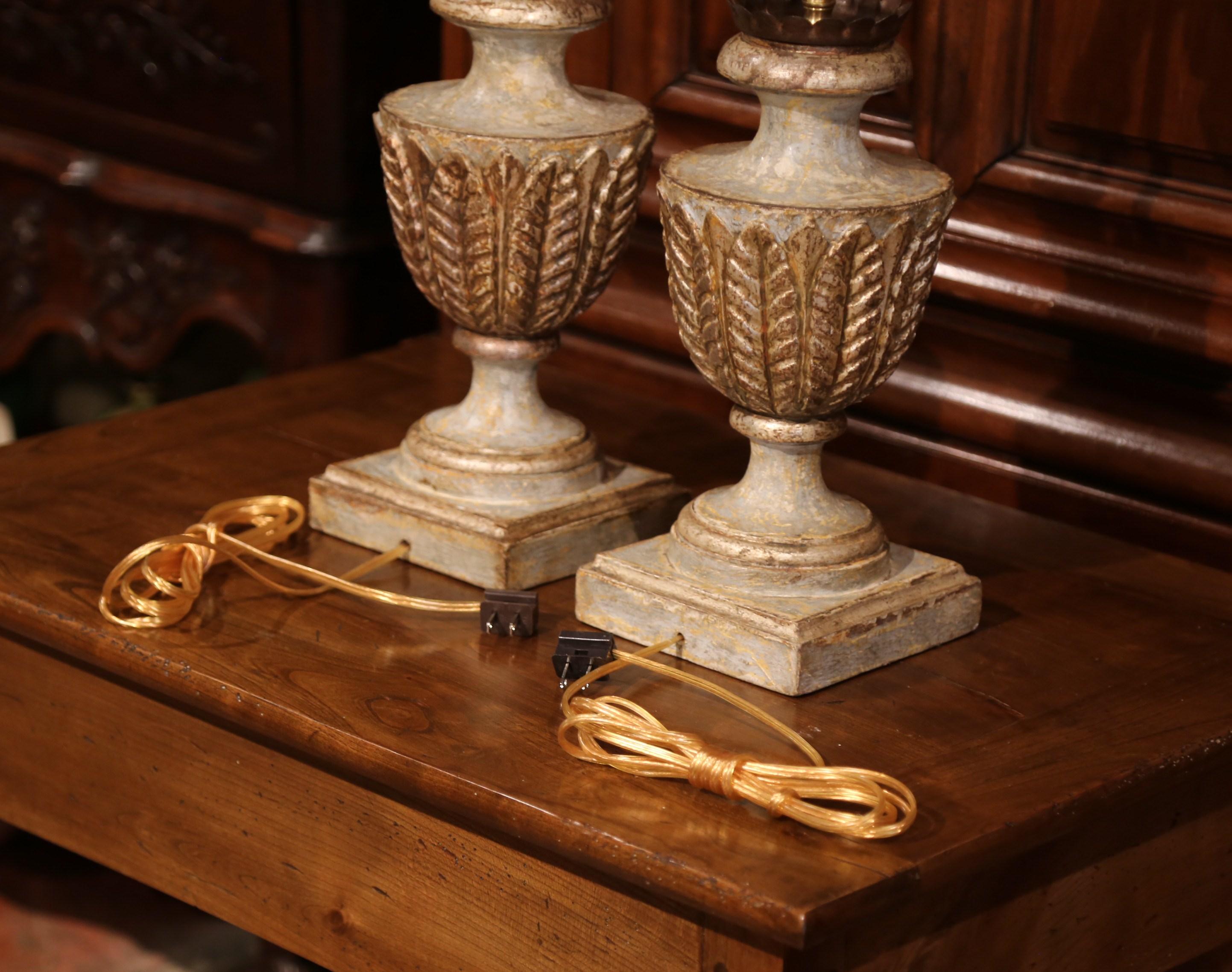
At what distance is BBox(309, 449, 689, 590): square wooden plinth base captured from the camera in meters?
1.13

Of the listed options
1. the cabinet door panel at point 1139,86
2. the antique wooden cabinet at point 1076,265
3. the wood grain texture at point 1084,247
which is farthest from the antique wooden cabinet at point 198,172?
the cabinet door panel at point 1139,86

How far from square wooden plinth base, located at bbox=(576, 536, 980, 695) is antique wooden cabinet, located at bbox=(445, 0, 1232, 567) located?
250mm

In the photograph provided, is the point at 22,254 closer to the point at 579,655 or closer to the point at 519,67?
the point at 519,67

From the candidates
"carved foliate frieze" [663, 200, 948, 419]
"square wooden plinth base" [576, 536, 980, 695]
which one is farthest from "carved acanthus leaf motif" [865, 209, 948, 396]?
"square wooden plinth base" [576, 536, 980, 695]

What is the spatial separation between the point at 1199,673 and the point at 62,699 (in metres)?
0.65

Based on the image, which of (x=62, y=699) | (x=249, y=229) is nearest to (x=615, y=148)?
(x=62, y=699)

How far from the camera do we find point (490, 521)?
Result: 3.71 ft

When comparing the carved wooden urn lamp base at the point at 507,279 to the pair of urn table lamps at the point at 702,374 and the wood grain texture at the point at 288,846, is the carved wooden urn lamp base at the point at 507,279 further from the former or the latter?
the wood grain texture at the point at 288,846

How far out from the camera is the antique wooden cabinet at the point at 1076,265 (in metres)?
1.22

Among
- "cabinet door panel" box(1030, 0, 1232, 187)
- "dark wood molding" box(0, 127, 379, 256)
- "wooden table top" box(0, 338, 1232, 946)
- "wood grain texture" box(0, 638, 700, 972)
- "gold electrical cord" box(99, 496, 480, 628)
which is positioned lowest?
"wood grain texture" box(0, 638, 700, 972)

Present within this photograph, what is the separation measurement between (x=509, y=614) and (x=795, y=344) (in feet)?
0.73

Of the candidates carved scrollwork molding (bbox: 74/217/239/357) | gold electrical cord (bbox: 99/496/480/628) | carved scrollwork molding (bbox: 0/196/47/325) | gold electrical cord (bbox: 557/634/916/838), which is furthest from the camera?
carved scrollwork molding (bbox: 0/196/47/325)

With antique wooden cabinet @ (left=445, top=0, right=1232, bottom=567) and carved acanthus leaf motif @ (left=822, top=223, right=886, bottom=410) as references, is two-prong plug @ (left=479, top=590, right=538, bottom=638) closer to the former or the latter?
carved acanthus leaf motif @ (left=822, top=223, right=886, bottom=410)

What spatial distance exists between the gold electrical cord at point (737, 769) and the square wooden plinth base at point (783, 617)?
3 cm
